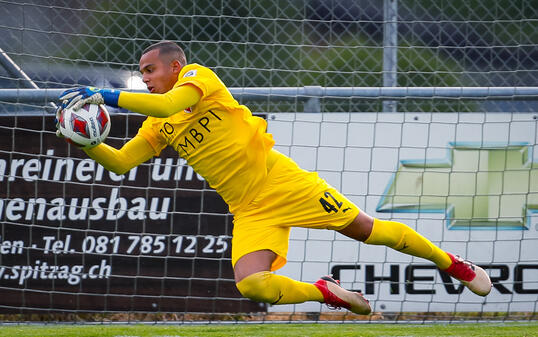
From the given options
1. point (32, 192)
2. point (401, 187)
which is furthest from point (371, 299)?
point (32, 192)

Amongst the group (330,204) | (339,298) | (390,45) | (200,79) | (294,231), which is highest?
(390,45)

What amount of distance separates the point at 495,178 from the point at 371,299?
144 cm

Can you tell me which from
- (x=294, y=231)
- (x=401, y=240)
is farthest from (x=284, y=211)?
(x=294, y=231)

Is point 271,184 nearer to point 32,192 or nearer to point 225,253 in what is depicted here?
point 225,253

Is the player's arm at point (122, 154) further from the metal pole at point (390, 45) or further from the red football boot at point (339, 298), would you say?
the metal pole at point (390, 45)

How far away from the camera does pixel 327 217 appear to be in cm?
467

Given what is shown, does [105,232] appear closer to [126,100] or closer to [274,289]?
[274,289]

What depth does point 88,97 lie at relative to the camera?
13.0 ft

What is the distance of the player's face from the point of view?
181 inches

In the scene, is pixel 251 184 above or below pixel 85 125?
below

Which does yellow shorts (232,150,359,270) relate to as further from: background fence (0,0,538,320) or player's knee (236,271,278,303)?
background fence (0,0,538,320)

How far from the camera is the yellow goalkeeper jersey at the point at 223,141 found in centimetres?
452

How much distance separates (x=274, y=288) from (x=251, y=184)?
61 cm

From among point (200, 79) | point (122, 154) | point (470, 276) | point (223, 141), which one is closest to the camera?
point (200, 79)
